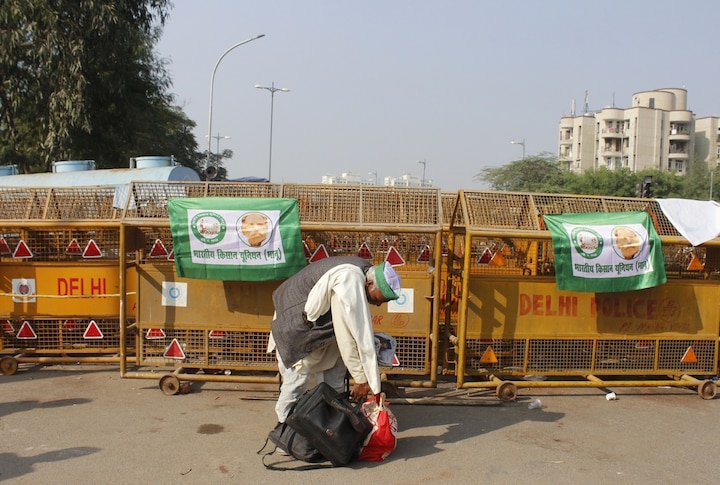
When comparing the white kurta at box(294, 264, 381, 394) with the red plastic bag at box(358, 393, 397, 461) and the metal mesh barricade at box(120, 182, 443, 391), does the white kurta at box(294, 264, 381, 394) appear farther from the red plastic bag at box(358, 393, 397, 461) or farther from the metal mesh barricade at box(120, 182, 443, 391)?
the metal mesh barricade at box(120, 182, 443, 391)

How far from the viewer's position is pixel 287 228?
19.4 ft

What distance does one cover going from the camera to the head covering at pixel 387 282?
4301mm

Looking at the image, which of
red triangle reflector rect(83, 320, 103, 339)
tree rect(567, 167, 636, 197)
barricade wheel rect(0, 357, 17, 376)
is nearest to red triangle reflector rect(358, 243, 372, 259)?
red triangle reflector rect(83, 320, 103, 339)

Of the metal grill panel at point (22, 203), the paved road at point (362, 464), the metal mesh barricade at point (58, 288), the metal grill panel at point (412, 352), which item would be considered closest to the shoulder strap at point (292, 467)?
the paved road at point (362, 464)

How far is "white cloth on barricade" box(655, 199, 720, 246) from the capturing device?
6.33 metres

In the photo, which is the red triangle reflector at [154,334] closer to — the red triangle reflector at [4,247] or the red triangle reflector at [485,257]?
the red triangle reflector at [4,247]

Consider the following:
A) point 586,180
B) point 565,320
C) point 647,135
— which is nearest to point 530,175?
point 586,180

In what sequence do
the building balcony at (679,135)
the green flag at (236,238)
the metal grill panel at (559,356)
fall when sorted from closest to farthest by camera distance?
the green flag at (236,238) < the metal grill panel at (559,356) < the building balcony at (679,135)

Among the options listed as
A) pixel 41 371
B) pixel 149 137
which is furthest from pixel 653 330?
pixel 149 137

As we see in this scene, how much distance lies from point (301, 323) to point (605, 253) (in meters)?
3.35

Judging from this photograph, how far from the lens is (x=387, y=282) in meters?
4.29

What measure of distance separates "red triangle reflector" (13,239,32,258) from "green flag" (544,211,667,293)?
19.1 feet

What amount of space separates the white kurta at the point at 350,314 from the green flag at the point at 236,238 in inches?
62.8

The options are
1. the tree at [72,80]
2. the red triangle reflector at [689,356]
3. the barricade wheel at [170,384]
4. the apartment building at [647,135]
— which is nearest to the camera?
the barricade wheel at [170,384]
